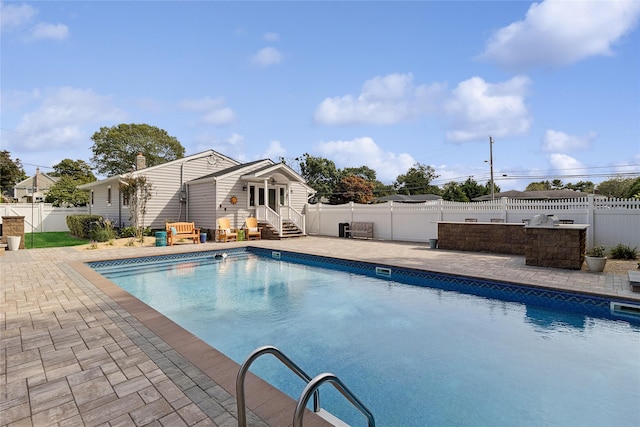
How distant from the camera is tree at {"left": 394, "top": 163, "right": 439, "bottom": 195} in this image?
52812 mm

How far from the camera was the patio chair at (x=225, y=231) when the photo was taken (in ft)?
48.4

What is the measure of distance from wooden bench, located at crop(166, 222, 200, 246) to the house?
1175 millimetres

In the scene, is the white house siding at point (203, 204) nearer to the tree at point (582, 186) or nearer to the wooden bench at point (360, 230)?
the wooden bench at point (360, 230)

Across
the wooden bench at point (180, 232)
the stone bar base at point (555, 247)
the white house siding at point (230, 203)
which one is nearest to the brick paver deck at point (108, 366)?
the stone bar base at point (555, 247)

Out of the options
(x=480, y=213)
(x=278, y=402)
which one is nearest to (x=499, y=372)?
(x=278, y=402)

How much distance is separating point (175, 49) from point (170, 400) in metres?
13.6

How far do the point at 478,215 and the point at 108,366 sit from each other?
493 inches

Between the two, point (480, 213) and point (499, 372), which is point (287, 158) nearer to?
point (480, 213)

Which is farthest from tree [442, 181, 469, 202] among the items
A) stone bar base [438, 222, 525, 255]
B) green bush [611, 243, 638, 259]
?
green bush [611, 243, 638, 259]

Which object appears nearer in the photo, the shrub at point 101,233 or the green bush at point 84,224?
the shrub at point 101,233

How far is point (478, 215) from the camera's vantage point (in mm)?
12484

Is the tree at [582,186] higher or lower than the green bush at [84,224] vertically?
higher

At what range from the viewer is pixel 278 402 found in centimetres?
250

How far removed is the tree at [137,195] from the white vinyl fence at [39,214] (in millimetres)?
9651
